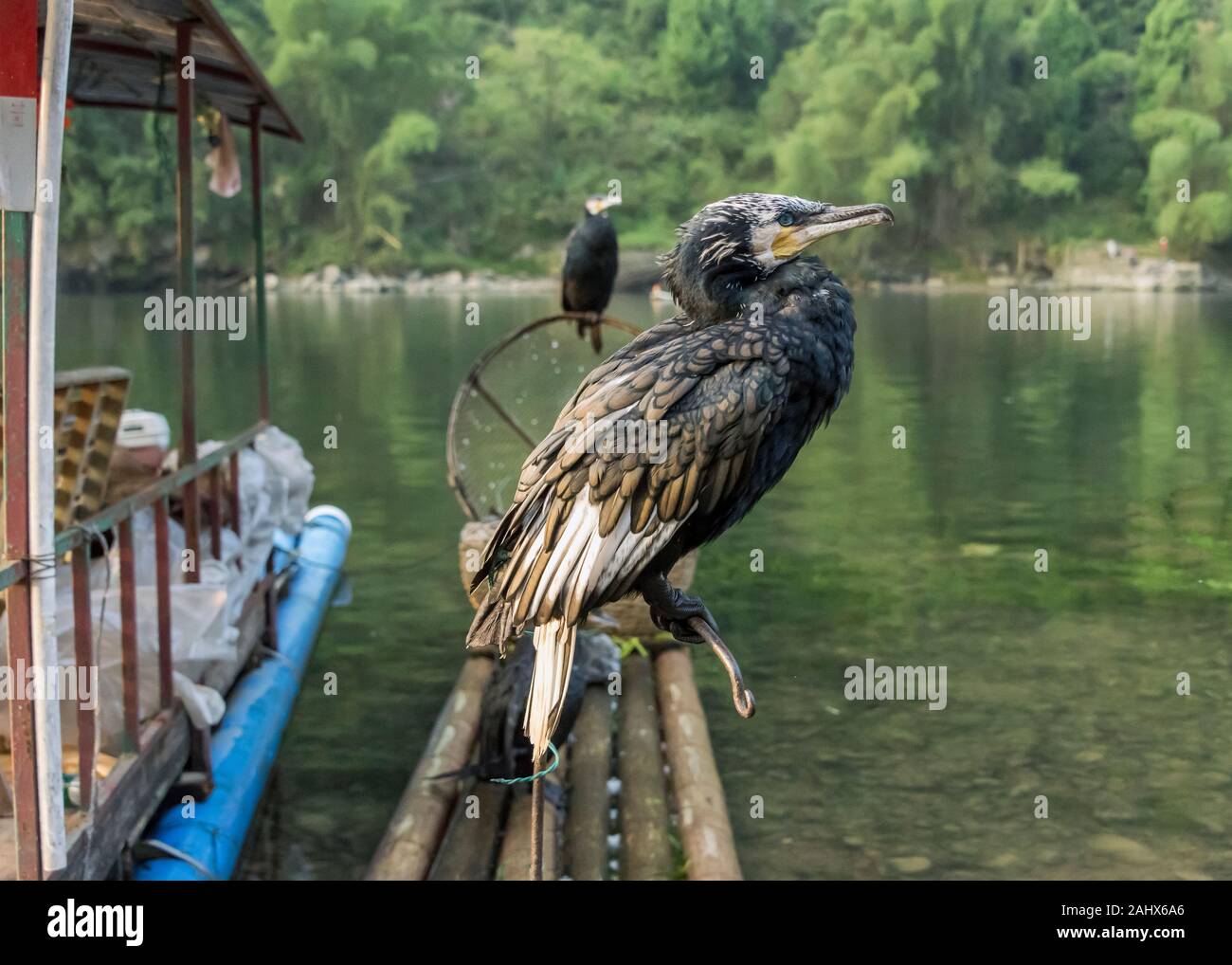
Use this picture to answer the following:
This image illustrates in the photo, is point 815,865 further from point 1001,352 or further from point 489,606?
point 1001,352

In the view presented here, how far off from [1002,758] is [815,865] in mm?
1378

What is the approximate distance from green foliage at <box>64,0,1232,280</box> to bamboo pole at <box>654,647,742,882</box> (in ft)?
96.6

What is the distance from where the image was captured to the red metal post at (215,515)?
562 centimetres

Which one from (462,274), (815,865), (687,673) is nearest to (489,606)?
(815,865)

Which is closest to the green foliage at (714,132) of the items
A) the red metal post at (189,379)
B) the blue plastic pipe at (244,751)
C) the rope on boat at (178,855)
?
the blue plastic pipe at (244,751)

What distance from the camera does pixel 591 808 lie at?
4785 mm

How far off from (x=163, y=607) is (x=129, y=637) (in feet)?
1.16

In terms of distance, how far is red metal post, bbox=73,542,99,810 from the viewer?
3633mm

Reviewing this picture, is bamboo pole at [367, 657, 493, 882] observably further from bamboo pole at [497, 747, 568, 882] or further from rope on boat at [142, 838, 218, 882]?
rope on boat at [142, 838, 218, 882]

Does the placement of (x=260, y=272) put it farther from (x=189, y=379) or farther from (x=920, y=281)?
(x=920, y=281)

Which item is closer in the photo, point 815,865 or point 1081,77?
point 815,865

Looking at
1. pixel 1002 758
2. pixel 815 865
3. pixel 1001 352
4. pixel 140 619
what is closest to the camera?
pixel 140 619

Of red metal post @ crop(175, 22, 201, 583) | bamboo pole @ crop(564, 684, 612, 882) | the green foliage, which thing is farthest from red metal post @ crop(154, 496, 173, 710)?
the green foliage
